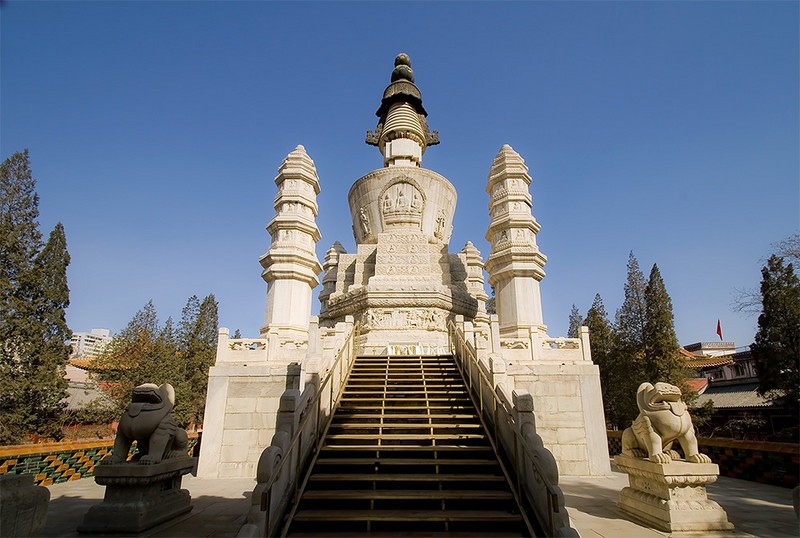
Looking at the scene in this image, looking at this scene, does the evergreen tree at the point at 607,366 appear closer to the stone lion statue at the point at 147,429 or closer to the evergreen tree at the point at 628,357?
the evergreen tree at the point at 628,357

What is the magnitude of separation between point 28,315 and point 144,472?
72.8 ft

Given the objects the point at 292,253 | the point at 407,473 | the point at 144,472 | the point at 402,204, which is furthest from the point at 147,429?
the point at 402,204

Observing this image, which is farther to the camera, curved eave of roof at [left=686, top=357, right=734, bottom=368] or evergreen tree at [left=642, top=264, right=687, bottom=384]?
curved eave of roof at [left=686, top=357, right=734, bottom=368]

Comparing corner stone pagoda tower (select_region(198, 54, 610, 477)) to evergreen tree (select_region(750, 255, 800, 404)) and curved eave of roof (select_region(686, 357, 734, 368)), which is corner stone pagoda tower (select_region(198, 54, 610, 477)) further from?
curved eave of roof (select_region(686, 357, 734, 368))

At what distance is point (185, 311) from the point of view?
143 ft

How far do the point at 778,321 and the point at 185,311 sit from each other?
45.2 m

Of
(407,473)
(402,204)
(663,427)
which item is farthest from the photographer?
(402,204)

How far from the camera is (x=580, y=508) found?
8.41 metres

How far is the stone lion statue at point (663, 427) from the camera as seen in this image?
7.49 meters

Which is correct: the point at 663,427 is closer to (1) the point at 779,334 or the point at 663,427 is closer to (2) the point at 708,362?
(1) the point at 779,334

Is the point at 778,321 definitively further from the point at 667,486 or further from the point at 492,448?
the point at 492,448

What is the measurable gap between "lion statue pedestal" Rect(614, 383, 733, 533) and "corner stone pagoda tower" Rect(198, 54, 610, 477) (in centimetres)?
252

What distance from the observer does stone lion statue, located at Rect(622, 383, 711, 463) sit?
7.49 meters

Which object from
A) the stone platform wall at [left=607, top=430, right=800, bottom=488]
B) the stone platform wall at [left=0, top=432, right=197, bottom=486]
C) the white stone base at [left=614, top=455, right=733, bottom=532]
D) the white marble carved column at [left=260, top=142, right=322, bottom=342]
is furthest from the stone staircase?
the stone platform wall at [left=607, top=430, right=800, bottom=488]
